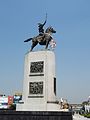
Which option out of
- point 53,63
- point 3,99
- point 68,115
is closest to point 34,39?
point 53,63

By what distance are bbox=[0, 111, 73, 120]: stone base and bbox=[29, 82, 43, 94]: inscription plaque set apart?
1.63 meters

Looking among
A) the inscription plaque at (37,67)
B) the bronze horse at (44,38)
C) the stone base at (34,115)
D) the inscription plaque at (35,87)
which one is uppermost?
the bronze horse at (44,38)

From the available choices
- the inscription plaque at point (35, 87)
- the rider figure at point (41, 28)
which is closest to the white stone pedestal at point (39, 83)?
the inscription plaque at point (35, 87)

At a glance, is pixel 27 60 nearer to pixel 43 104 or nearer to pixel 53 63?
pixel 53 63

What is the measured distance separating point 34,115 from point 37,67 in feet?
11.1

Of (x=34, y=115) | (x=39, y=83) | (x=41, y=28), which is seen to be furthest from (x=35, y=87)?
(x=41, y=28)

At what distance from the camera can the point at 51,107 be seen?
16766mm

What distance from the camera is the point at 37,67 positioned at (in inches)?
709

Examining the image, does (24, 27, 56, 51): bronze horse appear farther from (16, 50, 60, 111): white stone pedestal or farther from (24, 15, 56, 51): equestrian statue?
(16, 50, 60, 111): white stone pedestal

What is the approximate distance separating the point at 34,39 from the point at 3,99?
187 feet

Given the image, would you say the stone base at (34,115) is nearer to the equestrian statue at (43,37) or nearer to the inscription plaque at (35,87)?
the inscription plaque at (35,87)

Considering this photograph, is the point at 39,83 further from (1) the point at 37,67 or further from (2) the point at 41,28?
(2) the point at 41,28

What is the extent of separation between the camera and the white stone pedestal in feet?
56.2

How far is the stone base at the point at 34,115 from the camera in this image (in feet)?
51.2
